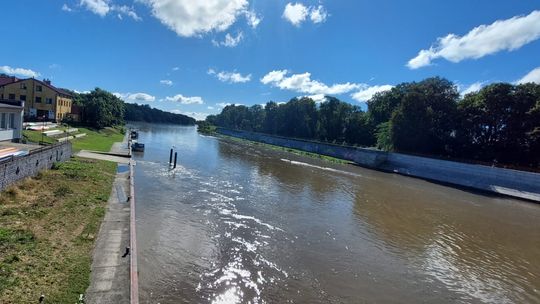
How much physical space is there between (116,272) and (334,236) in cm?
1222

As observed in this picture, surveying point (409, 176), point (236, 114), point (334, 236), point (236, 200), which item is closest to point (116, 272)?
point (334, 236)

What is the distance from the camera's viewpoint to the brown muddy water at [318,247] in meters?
12.3

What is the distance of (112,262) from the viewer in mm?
10992

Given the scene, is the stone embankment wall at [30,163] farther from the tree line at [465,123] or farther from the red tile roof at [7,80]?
the tree line at [465,123]

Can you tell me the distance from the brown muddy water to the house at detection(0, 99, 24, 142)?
31.9 feet

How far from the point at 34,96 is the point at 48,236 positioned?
Answer: 61.3 metres

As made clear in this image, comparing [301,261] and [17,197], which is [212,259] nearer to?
[301,261]

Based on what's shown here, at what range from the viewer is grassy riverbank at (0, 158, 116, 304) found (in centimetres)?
864

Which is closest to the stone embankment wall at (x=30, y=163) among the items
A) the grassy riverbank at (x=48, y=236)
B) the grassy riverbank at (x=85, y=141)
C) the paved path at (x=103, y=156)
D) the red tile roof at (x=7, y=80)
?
the grassy riverbank at (x=48, y=236)

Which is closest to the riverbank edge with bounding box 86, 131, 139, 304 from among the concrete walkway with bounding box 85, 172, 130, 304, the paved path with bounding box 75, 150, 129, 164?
the concrete walkway with bounding box 85, 172, 130, 304

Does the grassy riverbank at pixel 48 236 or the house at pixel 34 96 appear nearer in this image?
the grassy riverbank at pixel 48 236

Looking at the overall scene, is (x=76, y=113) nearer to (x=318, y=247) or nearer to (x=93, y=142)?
(x=93, y=142)

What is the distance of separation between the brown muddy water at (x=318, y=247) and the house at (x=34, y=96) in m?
41.5

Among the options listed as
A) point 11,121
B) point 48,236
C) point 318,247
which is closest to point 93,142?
point 11,121
